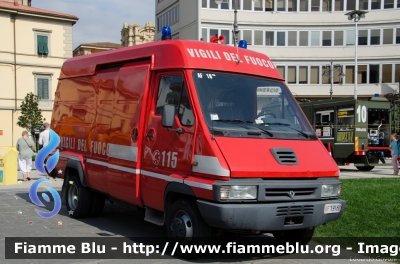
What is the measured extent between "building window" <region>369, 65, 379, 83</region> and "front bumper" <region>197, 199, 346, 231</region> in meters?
43.7

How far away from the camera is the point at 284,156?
625 cm

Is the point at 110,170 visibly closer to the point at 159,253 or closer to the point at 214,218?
the point at 159,253

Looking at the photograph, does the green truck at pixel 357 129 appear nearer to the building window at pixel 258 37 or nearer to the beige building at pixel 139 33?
the building window at pixel 258 37

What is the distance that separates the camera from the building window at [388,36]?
46.4 meters

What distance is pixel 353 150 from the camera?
70.7 ft

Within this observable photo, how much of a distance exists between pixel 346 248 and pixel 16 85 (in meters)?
45.7

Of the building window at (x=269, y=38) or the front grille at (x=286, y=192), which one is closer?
the front grille at (x=286, y=192)

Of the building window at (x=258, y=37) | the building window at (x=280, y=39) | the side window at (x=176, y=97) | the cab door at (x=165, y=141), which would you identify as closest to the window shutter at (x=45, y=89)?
the building window at (x=258, y=37)

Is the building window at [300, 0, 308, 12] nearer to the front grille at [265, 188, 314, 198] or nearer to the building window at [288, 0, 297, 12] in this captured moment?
the building window at [288, 0, 297, 12]

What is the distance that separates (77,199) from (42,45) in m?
43.9

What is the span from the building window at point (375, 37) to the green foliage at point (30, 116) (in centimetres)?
3123

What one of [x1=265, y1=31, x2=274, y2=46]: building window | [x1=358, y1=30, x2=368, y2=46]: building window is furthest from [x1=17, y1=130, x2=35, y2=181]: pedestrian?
[x1=358, y1=30, x2=368, y2=46]: building window

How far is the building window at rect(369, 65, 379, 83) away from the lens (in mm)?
46928

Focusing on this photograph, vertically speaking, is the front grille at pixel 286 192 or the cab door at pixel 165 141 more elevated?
the cab door at pixel 165 141
